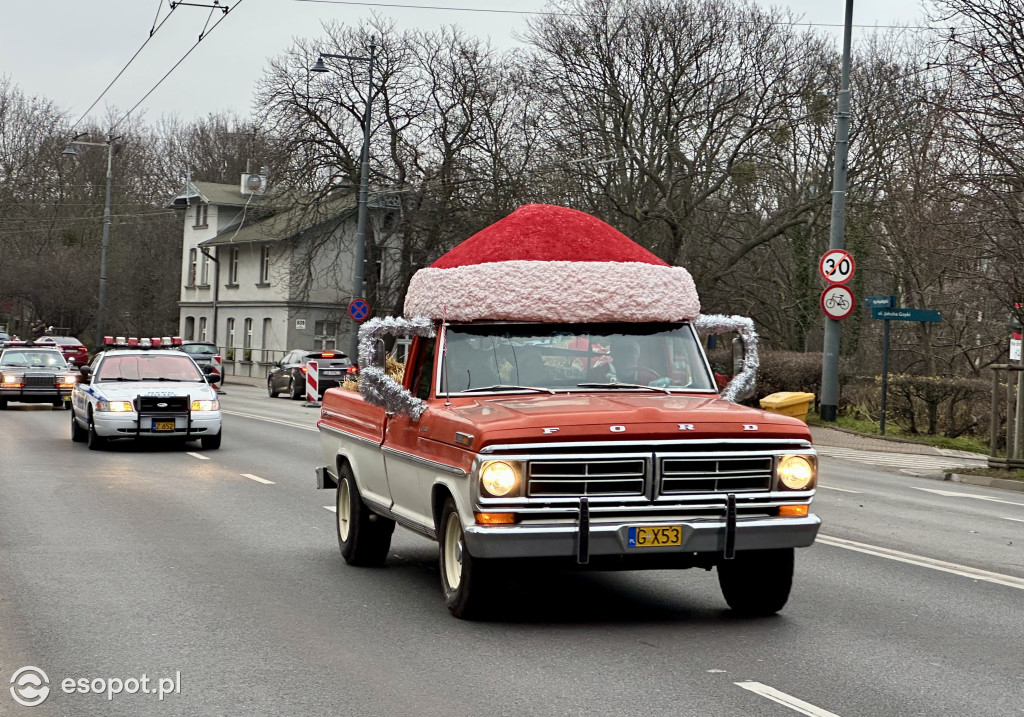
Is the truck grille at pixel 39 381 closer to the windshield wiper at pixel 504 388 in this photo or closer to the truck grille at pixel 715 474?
the windshield wiper at pixel 504 388

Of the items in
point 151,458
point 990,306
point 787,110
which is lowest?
point 151,458

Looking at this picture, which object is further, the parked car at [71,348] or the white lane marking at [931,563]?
the parked car at [71,348]

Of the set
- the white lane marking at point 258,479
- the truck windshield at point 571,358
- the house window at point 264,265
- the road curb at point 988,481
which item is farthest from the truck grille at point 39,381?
the house window at point 264,265

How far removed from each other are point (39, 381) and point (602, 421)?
28.8 m

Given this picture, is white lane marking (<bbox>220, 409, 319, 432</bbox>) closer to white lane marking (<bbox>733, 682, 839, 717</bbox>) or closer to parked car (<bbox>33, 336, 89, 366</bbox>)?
white lane marking (<bbox>733, 682, 839, 717</bbox>)

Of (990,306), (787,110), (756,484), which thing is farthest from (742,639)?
(787,110)

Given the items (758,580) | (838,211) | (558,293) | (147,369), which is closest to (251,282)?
(838,211)

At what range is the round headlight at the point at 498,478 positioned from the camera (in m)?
7.34

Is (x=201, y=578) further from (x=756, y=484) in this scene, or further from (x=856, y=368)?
(x=856, y=368)

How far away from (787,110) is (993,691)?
3528cm

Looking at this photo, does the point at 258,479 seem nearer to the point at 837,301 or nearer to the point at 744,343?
the point at 744,343

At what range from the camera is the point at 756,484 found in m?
7.68

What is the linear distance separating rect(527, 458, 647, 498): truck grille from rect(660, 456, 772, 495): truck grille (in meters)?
0.15
